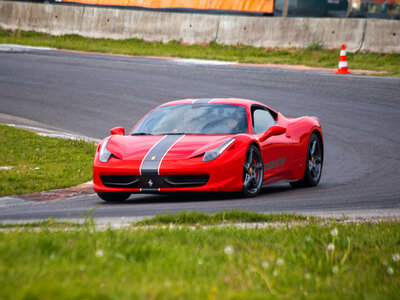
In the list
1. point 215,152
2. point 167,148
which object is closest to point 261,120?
point 215,152

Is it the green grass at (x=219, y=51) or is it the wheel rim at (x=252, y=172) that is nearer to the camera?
the wheel rim at (x=252, y=172)

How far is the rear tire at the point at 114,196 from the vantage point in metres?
9.31

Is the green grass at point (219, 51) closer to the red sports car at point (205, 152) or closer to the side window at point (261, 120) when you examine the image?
the side window at point (261, 120)

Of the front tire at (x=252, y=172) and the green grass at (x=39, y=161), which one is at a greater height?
the front tire at (x=252, y=172)

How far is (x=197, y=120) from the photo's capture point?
392 inches

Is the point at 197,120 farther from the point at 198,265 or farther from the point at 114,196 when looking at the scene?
the point at 198,265

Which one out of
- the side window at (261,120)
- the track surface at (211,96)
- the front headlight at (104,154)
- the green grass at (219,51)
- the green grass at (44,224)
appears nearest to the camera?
the green grass at (44,224)

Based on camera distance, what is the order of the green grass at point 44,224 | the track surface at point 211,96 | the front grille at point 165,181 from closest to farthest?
the green grass at point 44,224 < the track surface at point 211,96 < the front grille at point 165,181

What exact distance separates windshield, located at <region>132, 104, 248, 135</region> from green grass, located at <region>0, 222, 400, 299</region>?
385 centimetres

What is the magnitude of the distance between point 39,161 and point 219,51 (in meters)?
15.7

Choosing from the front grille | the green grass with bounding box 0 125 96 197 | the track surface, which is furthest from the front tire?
the green grass with bounding box 0 125 96 197

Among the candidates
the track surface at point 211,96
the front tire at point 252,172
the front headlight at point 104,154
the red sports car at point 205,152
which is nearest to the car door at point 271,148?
the red sports car at point 205,152

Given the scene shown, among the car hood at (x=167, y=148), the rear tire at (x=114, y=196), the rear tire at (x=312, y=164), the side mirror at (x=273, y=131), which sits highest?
the side mirror at (x=273, y=131)

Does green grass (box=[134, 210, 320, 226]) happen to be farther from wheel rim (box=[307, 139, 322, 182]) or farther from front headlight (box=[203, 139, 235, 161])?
wheel rim (box=[307, 139, 322, 182])
